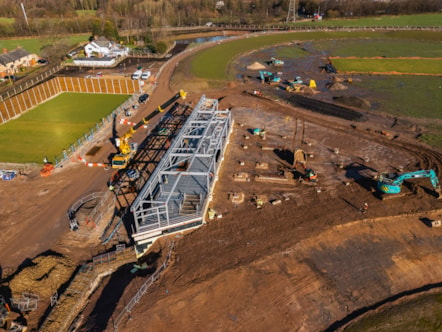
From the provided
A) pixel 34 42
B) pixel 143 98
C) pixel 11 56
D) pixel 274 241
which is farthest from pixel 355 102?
pixel 34 42

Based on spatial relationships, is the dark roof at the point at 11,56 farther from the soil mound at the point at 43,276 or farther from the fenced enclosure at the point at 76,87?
the soil mound at the point at 43,276

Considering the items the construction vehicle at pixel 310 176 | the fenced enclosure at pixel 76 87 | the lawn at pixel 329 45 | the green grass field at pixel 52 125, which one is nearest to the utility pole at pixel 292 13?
the lawn at pixel 329 45

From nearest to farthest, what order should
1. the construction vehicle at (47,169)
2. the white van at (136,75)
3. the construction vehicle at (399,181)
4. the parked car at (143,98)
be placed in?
1. the construction vehicle at (399,181)
2. the construction vehicle at (47,169)
3. the parked car at (143,98)
4. the white van at (136,75)

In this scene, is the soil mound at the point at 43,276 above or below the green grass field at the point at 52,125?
below

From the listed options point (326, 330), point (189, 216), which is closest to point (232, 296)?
point (326, 330)

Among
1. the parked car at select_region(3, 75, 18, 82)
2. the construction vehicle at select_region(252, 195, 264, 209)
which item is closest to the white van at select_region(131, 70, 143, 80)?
the parked car at select_region(3, 75, 18, 82)

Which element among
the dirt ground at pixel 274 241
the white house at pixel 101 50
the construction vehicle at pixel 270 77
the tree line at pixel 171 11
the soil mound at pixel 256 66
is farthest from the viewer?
the tree line at pixel 171 11

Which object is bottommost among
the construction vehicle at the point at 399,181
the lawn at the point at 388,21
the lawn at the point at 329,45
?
the construction vehicle at the point at 399,181

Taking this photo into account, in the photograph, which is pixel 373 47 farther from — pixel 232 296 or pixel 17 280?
pixel 17 280
